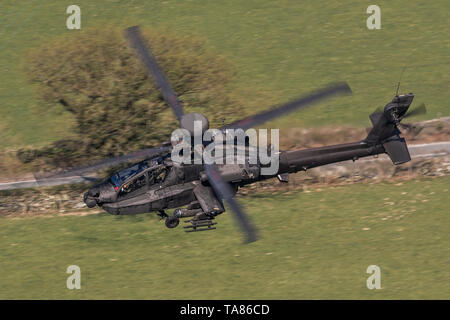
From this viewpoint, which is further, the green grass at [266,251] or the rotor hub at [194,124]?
the green grass at [266,251]

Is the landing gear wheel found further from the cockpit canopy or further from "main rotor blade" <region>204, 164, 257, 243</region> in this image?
"main rotor blade" <region>204, 164, 257, 243</region>

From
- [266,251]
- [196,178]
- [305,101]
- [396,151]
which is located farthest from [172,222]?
[396,151]

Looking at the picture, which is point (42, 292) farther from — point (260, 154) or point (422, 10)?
point (422, 10)

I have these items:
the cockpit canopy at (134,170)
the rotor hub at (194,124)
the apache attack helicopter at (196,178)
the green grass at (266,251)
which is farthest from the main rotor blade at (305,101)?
the green grass at (266,251)

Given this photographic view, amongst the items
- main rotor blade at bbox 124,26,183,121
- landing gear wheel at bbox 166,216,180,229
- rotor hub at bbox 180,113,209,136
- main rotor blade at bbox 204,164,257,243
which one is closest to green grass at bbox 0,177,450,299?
landing gear wheel at bbox 166,216,180,229

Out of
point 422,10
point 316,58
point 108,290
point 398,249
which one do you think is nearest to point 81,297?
point 108,290

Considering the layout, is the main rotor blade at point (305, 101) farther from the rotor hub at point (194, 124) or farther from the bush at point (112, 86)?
the bush at point (112, 86)
